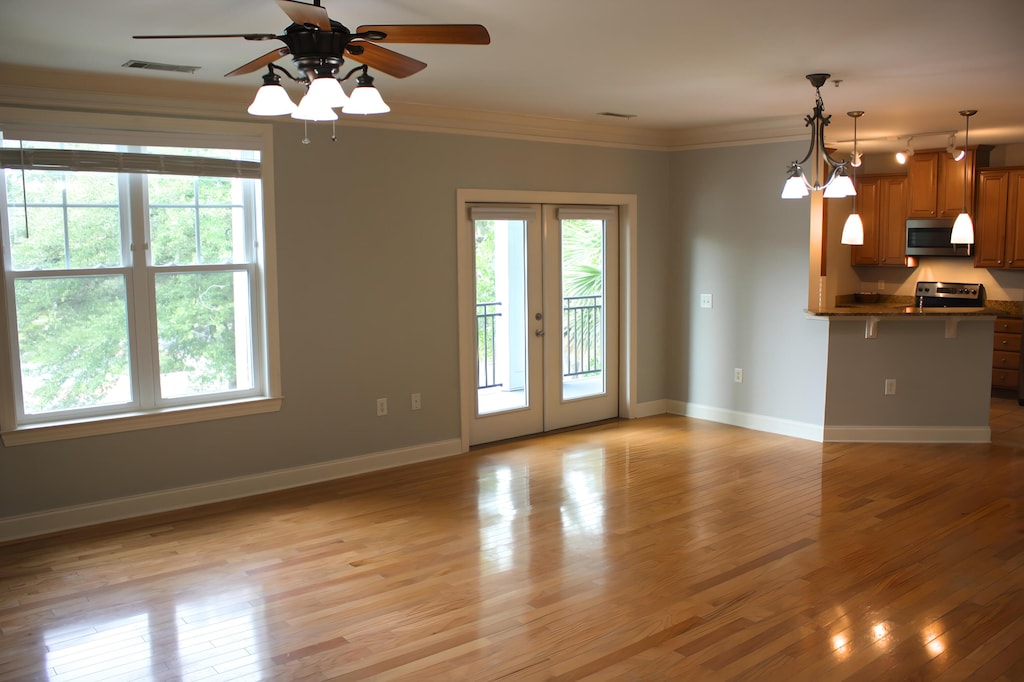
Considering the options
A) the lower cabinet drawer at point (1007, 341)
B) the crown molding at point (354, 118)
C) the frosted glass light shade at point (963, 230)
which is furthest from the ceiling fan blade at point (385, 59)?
the lower cabinet drawer at point (1007, 341)

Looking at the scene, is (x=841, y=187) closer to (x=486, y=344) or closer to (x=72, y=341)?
(x=486, y=344)

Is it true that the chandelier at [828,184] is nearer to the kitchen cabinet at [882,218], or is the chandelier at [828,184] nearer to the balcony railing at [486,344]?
the balcony railing at [486,344]

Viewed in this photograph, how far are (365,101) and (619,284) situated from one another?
4.63m

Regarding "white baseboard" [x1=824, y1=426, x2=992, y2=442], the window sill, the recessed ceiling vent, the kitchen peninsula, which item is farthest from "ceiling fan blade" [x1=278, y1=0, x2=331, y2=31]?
"white baseboard" [x1=824, y1=426, x2=992, y2=442]

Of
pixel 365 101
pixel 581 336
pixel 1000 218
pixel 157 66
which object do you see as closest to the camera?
pixel 365 101

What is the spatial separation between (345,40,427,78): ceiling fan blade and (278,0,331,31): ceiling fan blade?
9.8 inches

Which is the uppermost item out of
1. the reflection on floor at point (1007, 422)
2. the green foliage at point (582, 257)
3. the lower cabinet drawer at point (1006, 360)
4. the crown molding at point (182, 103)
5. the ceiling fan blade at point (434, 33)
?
the crown molding at point (182, 103)

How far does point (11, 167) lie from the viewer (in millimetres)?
4270

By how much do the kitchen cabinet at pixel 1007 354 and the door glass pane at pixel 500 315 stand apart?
4.81 m

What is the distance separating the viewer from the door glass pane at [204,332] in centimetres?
489

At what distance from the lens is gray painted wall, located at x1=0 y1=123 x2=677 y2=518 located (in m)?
4.70

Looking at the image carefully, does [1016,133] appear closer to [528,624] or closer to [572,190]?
[572,190]

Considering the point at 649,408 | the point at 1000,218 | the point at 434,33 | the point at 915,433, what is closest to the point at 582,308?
the point at 649,408

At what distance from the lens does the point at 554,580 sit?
3.83 m
